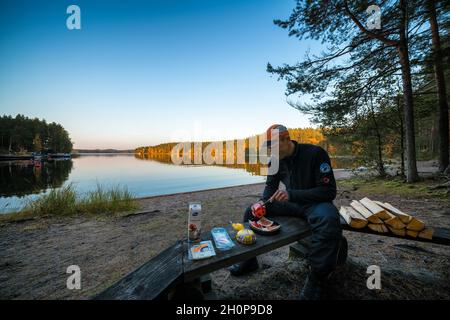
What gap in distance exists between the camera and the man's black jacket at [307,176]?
7.05ft

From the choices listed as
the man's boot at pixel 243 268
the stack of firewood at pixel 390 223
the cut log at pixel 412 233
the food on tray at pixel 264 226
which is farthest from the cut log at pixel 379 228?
the man's boot at pixel 243 268

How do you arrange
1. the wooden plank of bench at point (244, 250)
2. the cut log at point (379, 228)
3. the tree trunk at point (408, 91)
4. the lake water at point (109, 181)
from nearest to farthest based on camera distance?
the wooden plank of bench at point (244, 250) < the cut log at point (379, 228) < the tree trunk at point (408, 91) < the lake water at point (109, 181)

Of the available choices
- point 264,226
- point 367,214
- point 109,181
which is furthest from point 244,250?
point 109,181

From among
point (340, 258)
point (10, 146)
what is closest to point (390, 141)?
point (340, 258)

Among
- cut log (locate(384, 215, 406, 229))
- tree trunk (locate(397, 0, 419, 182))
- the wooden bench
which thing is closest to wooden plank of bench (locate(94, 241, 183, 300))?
the wooden bench

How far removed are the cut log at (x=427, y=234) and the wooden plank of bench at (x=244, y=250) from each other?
128 centimetres

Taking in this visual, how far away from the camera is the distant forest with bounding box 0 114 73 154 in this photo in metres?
62.2

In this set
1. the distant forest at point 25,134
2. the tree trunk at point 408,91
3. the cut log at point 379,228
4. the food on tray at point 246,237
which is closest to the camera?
the food on tray at point 246,237

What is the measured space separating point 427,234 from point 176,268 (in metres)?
2.70

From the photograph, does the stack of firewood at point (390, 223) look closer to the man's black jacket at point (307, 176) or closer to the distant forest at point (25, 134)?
the man's black jacket at point (307, 176)

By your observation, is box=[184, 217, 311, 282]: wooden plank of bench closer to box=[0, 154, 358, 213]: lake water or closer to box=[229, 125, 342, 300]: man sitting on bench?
box=[229, 125, 342, 300]: man sitting on bench

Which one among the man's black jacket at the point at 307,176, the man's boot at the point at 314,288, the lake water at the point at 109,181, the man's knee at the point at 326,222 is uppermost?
the man's black jacket at the point at 307,176

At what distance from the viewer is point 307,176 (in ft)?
7.57
